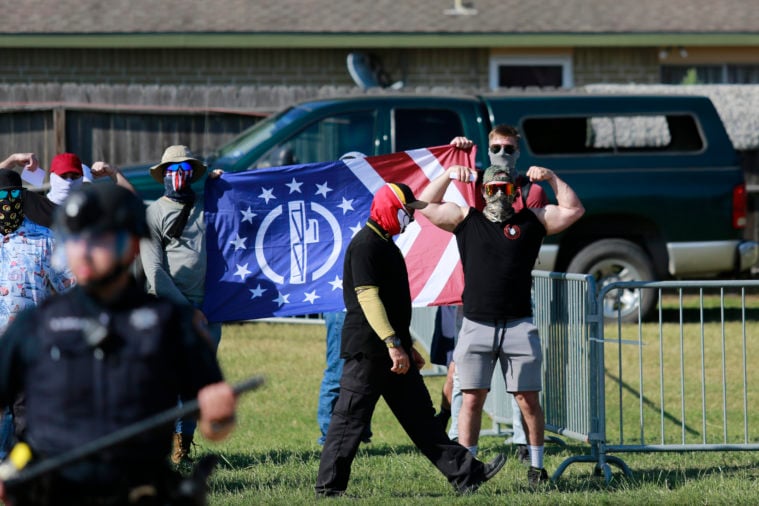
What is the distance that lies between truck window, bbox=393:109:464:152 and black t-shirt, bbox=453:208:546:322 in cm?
489

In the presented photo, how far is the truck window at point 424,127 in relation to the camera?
12086 millimetres

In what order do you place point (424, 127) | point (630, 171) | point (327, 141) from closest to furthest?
point (327, 141), point (424, 127), point (630, 171)

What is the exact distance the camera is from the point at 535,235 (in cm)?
724

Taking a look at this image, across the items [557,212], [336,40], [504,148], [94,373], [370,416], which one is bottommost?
[370,416]

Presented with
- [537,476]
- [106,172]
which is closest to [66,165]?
[106,172]

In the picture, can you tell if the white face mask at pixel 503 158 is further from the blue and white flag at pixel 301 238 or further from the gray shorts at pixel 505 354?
the gray shorts at pixel 505 354

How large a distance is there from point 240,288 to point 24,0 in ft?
42.0

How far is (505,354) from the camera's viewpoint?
23.7 ft

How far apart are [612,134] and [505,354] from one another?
630 centimetres

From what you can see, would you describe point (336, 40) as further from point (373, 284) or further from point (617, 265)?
point (373, 284)

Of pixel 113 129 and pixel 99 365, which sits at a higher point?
pixel 113 129

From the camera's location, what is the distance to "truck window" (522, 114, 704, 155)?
12.8m

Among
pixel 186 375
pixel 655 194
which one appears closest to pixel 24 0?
pixel 655 194

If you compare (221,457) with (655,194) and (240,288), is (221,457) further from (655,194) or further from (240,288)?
(655,194)
